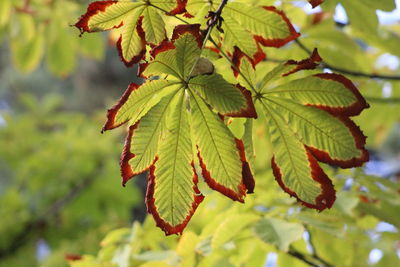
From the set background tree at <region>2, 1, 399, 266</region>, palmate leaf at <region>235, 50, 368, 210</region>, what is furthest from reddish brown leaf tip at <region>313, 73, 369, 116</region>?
background tree at <region>2, 1, 399, 266</region>

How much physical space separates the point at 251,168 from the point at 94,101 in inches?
136

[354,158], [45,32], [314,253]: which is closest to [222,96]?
[354,158]

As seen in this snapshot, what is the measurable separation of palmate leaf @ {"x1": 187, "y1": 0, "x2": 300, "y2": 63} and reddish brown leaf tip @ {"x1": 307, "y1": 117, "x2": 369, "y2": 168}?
0.13 m

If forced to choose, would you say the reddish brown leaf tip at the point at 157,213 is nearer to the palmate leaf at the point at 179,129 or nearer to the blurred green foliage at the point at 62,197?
the palmate leaf at the point at 179,129

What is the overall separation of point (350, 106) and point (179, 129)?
0.18 metres

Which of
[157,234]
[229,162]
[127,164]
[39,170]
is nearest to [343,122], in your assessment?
[229,162]

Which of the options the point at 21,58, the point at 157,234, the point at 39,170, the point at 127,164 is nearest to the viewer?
the point at 127,164

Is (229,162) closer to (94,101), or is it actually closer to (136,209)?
(136,209)

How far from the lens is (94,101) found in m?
3.82

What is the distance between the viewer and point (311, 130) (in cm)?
50

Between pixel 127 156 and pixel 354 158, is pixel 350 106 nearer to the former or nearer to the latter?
pixel 354 158

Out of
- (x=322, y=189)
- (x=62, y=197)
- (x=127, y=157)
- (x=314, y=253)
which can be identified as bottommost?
(x=62, y=197)

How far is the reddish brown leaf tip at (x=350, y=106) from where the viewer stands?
49cm

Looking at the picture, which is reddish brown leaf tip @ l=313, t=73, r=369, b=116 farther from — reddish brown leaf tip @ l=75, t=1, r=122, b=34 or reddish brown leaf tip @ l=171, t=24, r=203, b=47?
reddish brown leaf tip @ l=75, t=1, r=122, b=34
